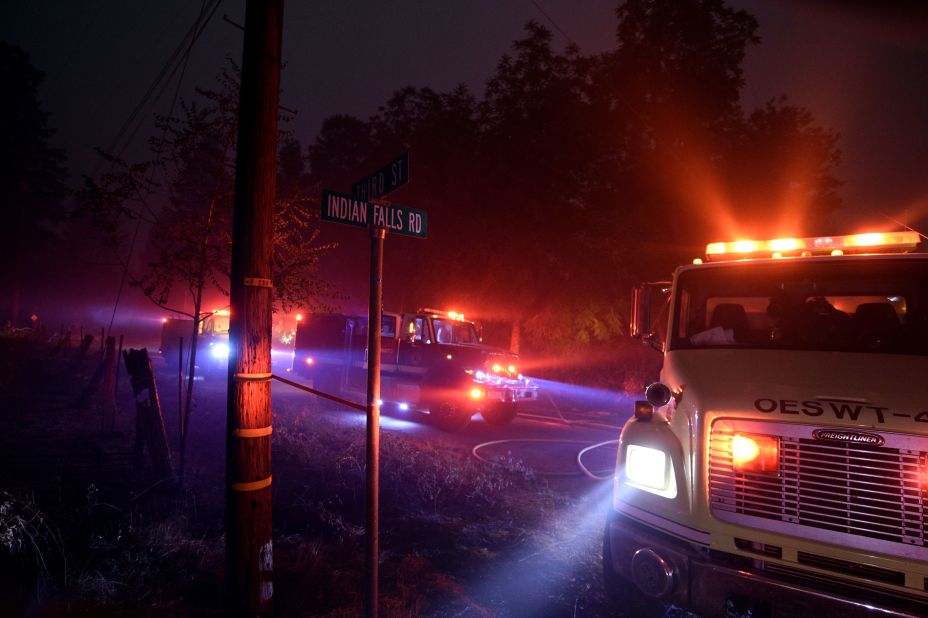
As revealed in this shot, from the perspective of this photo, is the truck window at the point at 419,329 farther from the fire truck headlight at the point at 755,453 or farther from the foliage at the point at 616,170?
the fire truck headlight at the point at 755,453

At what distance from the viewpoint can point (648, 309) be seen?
5.08m

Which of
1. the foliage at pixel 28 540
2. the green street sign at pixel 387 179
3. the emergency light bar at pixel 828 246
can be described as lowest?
the foliage at pixel 28 540

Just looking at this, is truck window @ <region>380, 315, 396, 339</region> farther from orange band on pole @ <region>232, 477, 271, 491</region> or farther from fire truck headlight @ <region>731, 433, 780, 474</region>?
fire truck headlight @ <region>731, 433, 780, 474</region>

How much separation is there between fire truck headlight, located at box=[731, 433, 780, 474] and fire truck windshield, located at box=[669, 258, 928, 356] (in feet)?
3.18

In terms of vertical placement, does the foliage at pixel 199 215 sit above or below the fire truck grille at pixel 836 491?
above

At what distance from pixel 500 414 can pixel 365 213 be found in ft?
33.3

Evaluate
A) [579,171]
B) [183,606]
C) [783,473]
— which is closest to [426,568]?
[183,606]

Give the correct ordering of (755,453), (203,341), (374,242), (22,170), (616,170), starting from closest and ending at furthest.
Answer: (755,453) < (374,242) < (616,170) < (203,341) < (22,170)

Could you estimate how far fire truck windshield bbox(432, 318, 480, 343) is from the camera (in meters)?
13.0

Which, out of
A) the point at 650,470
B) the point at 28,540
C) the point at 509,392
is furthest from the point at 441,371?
the point at 650,470

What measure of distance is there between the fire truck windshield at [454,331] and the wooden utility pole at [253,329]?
365 inches

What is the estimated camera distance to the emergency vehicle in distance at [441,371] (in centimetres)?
1214

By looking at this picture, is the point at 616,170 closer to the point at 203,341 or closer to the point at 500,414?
the point at 500,414

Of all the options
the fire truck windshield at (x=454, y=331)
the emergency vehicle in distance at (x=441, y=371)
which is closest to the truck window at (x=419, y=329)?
the emergency vehicle in distance at (x=441, y=371)
